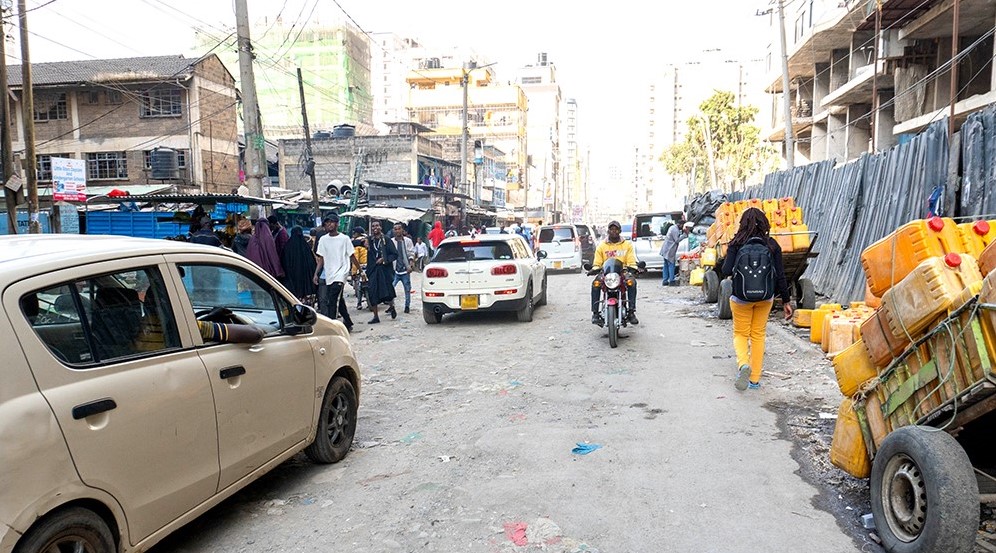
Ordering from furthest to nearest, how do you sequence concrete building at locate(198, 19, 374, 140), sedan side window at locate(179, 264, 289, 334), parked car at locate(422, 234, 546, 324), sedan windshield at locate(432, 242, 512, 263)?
concrete building at locate(198, 19, 374, 140), sedan windshield at locate(432, 242, 512, 263), parked car at locate(422, 234, 546, 324), sedan side window at locate(179, 264, 289, 334)

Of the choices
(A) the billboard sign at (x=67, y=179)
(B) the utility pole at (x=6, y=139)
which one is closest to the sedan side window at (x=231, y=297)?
(B) the utility pole at (x=6, y=139)

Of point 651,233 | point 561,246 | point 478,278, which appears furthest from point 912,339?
point 561,246

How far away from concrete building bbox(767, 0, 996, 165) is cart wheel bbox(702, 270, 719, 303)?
24.1 ft

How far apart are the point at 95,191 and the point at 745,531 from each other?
31.6m

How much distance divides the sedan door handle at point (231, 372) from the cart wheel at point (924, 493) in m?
3.46

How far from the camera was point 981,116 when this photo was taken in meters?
8.89

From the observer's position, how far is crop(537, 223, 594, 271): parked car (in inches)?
909

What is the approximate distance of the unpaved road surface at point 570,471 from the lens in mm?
3727

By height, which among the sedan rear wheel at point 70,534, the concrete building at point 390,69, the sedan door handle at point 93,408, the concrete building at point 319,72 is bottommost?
the sedan rear wheel at point 70,534

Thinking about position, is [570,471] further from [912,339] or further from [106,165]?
[106,165]

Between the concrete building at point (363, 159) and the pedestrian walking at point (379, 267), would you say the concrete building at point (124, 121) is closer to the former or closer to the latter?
the concrete building at point (363, 159)

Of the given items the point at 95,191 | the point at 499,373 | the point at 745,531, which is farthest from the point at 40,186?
the point at 745,531

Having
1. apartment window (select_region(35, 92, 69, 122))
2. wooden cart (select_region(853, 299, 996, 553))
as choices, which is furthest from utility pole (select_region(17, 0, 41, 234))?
apartment window (select_region(35, 92, 69, 122))

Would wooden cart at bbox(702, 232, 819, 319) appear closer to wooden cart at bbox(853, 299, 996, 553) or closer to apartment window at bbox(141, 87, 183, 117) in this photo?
wooden cart at bbox(853, 299, 996, 553)
